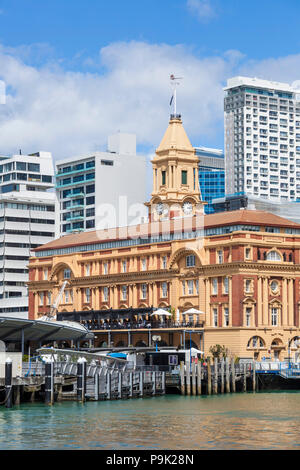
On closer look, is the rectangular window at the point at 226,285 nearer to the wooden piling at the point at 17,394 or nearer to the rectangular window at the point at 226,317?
the rectangular window at the point at 226,317

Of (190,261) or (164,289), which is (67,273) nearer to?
(164,289)

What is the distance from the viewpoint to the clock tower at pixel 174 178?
182750 millimetres

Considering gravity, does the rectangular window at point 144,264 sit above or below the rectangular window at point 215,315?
above

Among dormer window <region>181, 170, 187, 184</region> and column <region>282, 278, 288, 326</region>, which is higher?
dormer window <region>181, 170, 187, 184</region>

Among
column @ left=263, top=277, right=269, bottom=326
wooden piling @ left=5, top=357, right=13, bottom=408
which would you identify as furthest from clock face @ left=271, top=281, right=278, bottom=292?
wooden piling @ left=5, top=357, right=13, bottom=408

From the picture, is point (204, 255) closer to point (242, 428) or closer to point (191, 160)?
point (191, 160)

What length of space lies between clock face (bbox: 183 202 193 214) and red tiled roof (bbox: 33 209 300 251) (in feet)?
38.0

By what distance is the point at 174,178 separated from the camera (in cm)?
18362

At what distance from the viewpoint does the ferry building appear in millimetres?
151375

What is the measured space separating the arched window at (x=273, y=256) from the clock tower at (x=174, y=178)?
29.5 meters

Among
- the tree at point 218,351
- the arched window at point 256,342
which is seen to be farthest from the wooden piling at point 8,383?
Result: the arched window at point 256,342

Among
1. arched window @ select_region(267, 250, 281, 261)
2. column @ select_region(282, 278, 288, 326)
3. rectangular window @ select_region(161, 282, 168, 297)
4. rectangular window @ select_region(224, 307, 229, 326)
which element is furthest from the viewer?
rectangular window @ select_region(161, 282, 168, 297)

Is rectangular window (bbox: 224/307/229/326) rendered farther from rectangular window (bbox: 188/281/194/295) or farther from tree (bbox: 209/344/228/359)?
rectangular window (bbox: 188/281/194/295)
